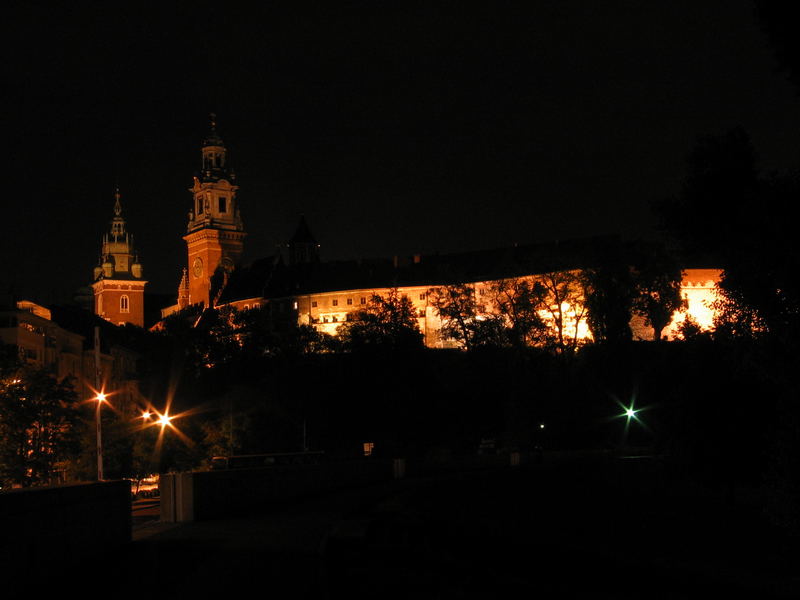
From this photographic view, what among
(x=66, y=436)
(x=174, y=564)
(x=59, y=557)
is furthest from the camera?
(x=66, y=436)

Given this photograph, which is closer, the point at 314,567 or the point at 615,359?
the point at 314,567

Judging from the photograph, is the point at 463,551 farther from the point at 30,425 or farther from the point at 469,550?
the point at 30,425

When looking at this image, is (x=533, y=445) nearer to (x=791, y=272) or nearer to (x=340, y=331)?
(x=340, y=331)

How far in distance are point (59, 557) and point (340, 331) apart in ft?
440

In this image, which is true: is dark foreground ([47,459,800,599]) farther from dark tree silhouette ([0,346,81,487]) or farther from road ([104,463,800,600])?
dark tree silhouette ([0,346,81,487])

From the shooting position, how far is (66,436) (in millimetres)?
77562

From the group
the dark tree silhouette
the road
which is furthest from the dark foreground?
the dark tree silhouette

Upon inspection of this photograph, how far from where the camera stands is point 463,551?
27469mm

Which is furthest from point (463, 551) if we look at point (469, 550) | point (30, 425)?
point (30, 425)

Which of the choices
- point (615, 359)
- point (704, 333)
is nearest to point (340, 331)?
point (615, 359)

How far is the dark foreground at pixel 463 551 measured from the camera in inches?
768

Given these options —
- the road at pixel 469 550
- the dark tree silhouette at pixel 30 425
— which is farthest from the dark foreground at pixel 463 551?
the dark tree silhouette at pixel 30 425

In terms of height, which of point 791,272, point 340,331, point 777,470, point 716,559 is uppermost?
point 340,331

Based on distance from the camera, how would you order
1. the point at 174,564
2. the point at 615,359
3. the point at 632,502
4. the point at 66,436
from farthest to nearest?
the point at 615,359 → the point at 66,436 → the point at 632,502 → the point at 174,564
